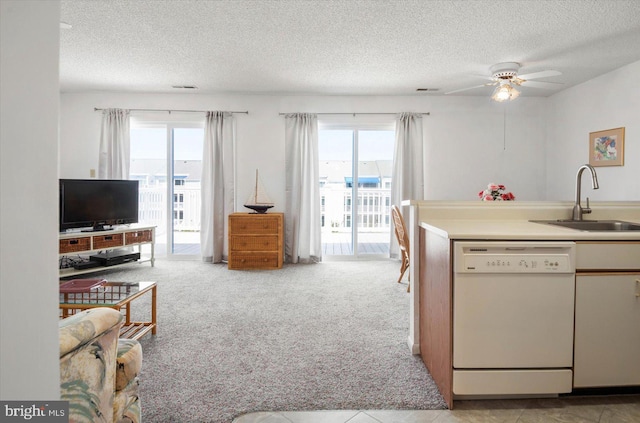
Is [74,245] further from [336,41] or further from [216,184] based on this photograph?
[336,41]

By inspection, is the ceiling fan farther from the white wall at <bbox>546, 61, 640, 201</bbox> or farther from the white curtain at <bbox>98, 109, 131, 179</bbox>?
the white curtain at <bbox>98, 109, 131, 179</bbox>

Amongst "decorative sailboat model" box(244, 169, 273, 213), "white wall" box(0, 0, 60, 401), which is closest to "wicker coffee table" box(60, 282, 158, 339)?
"white wall" box(0, 0, 60, 401)

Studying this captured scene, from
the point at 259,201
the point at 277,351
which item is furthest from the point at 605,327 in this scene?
the point at 259,201

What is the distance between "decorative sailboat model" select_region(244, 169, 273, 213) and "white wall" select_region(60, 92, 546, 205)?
207 mm

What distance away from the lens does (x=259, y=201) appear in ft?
16.0

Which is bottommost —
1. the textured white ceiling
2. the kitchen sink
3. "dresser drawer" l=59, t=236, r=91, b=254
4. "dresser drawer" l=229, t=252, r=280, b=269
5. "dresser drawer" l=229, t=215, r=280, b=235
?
"dresser drawer" l=229, t=252, r=280, b=269

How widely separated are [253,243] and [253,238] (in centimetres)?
7

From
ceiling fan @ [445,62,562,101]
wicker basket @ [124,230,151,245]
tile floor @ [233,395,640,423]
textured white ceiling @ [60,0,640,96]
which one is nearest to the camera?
tile floor @ [233,395,640,423]

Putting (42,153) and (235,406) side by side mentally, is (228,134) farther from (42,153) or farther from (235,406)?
(42,153)

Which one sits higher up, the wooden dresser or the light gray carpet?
the wooden dresser

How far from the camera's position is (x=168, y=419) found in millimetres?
1520

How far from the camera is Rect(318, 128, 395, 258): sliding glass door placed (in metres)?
5.26

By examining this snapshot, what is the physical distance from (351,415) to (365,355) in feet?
1.98

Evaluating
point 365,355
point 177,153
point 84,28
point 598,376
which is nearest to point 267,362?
point 365,355
